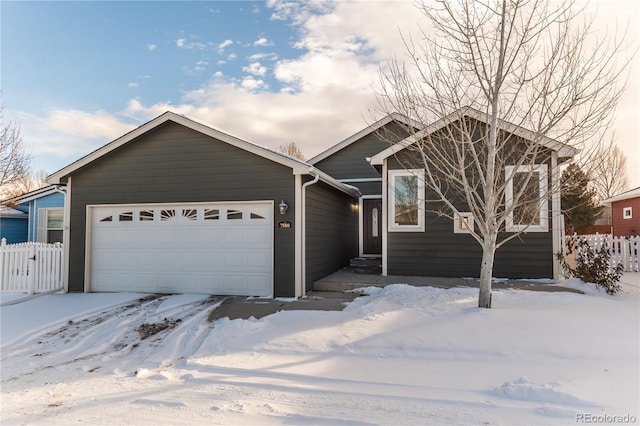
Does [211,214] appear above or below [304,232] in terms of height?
above

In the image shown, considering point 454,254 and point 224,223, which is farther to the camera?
point 454,254

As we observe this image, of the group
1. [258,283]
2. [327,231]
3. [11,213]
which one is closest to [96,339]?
[258,283]

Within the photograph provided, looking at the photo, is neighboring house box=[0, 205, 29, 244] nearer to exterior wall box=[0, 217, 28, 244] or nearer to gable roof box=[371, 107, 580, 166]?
exterior wall box=[0, 217, 28, 244]

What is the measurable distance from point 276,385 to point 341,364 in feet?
3.09

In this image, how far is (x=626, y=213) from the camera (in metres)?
19.1

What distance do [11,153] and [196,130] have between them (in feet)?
32.8

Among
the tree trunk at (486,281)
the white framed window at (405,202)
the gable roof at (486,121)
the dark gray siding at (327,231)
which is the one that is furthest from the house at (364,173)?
the tree trunk at (486,281)

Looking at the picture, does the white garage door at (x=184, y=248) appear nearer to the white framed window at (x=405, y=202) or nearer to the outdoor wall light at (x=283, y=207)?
the outdoor wall light at (x=283, y=207)

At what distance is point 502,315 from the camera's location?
18.3 ft

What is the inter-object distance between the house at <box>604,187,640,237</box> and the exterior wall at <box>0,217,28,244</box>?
1205 inches

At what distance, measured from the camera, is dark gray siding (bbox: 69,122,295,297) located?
8.17 metres

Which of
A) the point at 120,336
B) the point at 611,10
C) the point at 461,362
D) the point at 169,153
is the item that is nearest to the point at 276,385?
the point at 461,362

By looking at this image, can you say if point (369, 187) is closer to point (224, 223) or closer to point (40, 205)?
point (224, 223)
